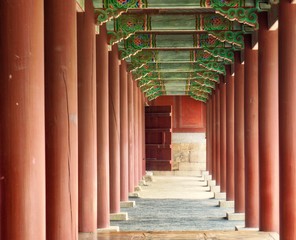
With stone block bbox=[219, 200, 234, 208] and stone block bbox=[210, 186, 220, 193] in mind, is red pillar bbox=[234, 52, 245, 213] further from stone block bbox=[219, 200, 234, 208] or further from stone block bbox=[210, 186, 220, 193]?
stone block bbox=[210, 186, 220, 193]

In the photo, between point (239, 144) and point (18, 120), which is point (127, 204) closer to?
point (239, 144)

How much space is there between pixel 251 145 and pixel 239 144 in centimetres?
214

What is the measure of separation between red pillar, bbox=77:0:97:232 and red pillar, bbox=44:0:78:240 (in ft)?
6.86

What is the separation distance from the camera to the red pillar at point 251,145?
40.0 ft

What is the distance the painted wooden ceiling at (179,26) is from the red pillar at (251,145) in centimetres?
90

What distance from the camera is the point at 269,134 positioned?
A: 1077 centimetres

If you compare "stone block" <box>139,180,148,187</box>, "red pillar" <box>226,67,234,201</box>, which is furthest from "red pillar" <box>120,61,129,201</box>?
"stone block" <box>139,180,148,187</box>

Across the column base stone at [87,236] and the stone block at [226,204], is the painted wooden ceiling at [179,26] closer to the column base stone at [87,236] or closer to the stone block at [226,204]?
the column base stone at [87,236]

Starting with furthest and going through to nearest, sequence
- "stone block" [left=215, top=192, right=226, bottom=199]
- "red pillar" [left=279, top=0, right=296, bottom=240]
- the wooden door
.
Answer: the wooden door → "stone block" [left=215, top=192, right=226, bottom=199] → "red pillar" [left=279, top=0, right=296, bottom=240]

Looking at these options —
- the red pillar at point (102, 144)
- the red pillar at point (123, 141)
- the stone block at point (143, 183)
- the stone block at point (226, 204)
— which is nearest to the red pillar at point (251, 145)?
the red pillar at point (102, 144)

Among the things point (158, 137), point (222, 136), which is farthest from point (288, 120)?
point (158, 137)

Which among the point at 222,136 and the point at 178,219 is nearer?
the point at 178,219

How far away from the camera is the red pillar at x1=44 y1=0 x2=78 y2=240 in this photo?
7973 millimetres

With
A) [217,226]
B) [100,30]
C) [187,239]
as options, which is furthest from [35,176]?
[217,226]
